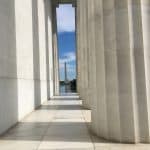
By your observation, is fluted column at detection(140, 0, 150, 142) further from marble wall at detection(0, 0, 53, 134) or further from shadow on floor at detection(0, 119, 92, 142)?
marble wall at detection(0, 0, 53, 134)

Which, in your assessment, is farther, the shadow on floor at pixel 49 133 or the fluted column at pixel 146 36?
the shadow on floor at pixel 49 133

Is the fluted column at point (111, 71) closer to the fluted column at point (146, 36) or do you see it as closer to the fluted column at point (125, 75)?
the fluted column at point (125, 75)

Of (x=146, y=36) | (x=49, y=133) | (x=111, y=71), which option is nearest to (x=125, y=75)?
(x=111, y=71)

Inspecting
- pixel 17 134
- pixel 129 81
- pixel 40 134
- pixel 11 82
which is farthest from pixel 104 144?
pixel 11 82

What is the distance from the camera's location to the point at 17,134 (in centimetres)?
808

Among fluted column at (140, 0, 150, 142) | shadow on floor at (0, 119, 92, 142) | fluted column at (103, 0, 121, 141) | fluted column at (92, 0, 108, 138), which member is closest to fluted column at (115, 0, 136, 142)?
fluted column at (103, 0, 121, 141)

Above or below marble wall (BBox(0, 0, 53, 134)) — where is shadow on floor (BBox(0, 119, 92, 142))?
below

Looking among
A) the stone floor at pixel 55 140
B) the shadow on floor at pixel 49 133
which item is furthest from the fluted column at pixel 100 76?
the shadow on floor at pixel 49 133

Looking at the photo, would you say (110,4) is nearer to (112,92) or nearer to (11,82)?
(112,92)

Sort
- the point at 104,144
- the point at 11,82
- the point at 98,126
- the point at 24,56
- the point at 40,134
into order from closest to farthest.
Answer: the point at 104,144
the point at 98,126
the point at 40,134
the point at 11,82
the point at 24,56

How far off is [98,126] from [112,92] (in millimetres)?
1135

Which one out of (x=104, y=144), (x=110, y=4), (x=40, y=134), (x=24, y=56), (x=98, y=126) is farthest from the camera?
(x=24, y=56)

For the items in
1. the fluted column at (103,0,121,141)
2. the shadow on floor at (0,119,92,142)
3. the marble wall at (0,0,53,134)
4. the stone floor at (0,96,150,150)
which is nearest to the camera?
the stone floor at (0,96,150,150)

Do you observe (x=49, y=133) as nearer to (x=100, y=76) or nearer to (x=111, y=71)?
(x=100, y=76)
